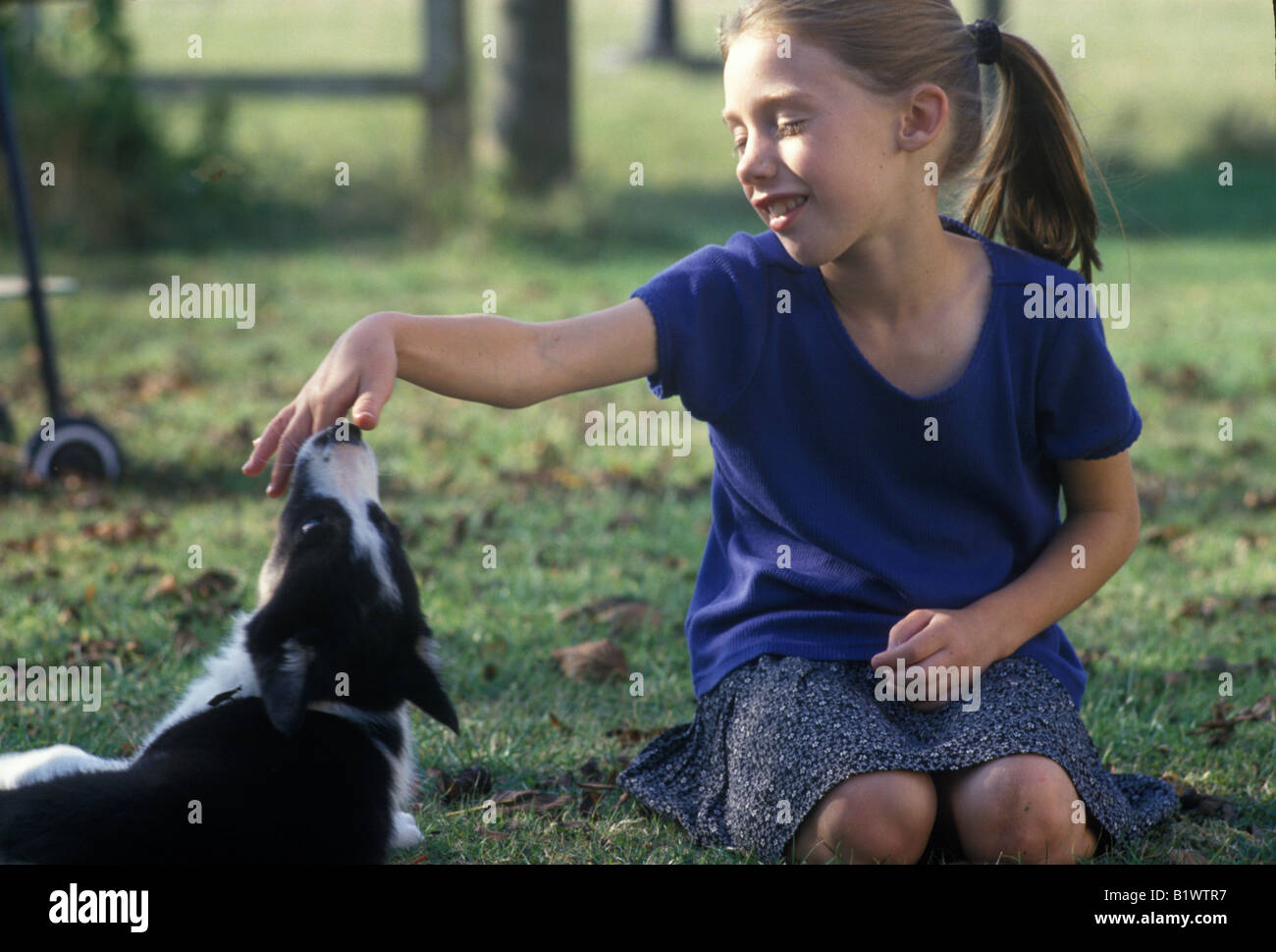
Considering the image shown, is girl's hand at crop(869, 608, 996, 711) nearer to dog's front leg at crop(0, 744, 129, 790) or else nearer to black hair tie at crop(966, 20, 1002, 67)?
black hair tie at crop(966, 20, 1002, 67)

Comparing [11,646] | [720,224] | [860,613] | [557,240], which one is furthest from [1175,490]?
[720,224]

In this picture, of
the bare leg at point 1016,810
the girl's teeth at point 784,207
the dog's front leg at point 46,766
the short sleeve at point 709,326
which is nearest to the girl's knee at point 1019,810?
the bare leg at point 1016,810

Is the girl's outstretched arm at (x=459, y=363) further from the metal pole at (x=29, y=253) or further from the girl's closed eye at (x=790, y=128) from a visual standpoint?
the metal pole at (x=29, y=253)

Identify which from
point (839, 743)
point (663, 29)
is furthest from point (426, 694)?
point (663, 29)

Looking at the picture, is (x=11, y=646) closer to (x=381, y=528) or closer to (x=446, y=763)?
(x=446, y=763)

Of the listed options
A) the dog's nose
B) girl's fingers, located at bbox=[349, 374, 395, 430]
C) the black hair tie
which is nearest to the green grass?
the black hair tie

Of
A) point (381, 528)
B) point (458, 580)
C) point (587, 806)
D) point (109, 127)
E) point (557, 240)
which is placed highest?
point (109, 127)

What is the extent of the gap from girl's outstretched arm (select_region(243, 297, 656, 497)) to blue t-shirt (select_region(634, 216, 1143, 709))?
10 centimetres

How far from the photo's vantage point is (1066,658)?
10.2 ft

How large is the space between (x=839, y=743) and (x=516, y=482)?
3413mm

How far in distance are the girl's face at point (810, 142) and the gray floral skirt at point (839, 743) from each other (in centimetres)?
86

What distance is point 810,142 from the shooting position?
2680mm

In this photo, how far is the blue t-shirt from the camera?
9.44 feet

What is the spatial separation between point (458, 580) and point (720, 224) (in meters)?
8.45
